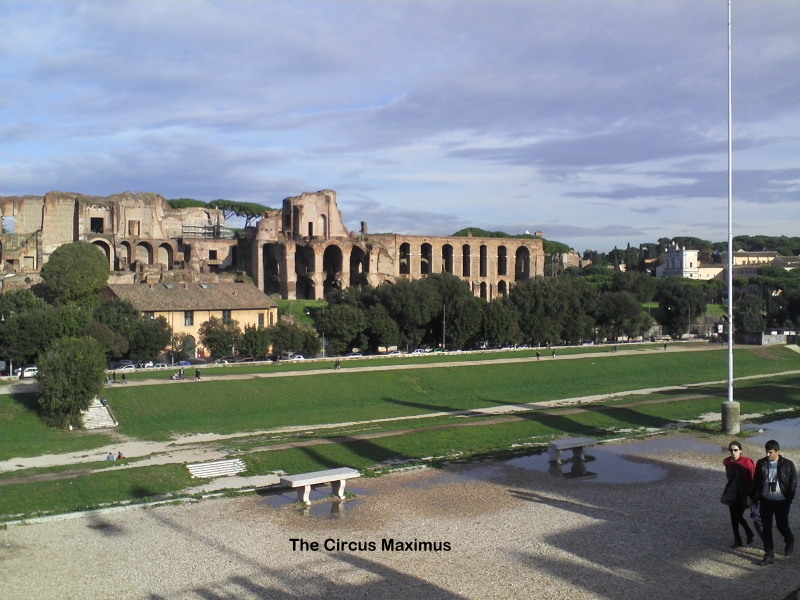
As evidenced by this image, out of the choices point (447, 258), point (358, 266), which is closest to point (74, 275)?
point (358, 266)

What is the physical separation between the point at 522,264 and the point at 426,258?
991 centimetres

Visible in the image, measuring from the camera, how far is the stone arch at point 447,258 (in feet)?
248

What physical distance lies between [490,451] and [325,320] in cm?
2900

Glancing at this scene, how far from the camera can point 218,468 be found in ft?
55.7

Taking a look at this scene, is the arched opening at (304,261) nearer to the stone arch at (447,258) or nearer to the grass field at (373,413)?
the stone arch at (447,258)

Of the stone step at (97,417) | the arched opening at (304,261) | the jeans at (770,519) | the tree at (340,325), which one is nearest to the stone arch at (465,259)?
the arched opening at (304,261)

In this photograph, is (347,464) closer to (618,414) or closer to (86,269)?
(618,414)

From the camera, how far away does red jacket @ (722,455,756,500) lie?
942 centimetres

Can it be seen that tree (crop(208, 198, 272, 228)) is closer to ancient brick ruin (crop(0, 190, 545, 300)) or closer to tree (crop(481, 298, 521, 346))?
ancient brick ruin (crop(0, 190, 545, 300))

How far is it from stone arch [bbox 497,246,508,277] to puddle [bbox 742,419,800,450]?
5790 cm

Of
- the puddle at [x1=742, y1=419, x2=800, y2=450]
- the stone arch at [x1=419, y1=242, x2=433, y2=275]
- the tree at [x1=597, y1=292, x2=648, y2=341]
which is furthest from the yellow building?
the puddle at [x1=742, y1=419, x2=800, y2=450]

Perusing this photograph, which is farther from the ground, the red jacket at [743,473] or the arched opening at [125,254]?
the arched opening at [125,254]

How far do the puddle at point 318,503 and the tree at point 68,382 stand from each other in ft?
49.9

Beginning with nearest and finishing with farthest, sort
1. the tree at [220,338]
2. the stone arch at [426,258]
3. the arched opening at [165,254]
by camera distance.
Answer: the tree at [220,338] → the arched opening at [165,254] → the stone arch at [426,258]
